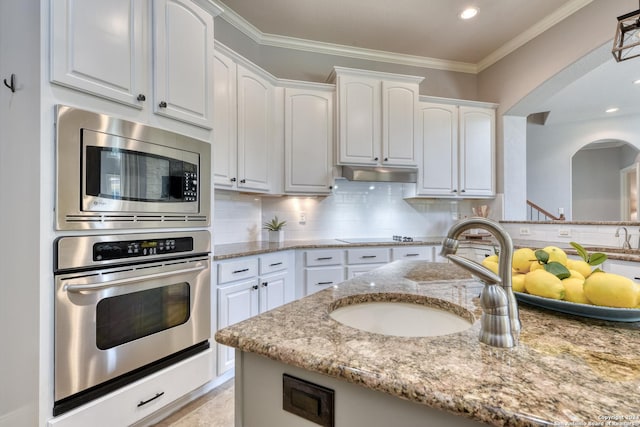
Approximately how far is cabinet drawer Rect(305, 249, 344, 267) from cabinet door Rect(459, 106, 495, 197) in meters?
1.69

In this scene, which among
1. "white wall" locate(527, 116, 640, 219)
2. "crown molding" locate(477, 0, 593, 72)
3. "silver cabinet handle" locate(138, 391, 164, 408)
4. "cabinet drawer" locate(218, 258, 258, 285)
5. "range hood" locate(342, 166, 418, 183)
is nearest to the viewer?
"silver cabinet handle" locate(138, 391, 164, 408)

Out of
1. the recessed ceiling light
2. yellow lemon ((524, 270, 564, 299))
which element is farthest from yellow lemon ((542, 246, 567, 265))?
the recessed ceiling light

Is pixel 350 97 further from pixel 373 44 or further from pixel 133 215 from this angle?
pixel 133 215

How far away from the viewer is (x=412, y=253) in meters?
2.90

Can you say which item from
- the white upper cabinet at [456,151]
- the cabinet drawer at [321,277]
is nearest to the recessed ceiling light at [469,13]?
the white upper cabinet at [456,151]

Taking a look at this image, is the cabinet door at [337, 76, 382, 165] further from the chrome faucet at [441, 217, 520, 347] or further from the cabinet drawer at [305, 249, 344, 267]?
the chrome faucet at [441, 217, 520, 347]

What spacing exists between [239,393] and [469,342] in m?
0.49

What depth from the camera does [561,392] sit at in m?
0.41

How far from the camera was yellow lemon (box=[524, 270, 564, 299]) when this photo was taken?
719mm

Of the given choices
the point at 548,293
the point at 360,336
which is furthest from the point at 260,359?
the point at 548,293

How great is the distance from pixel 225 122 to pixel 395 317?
6.41 ft

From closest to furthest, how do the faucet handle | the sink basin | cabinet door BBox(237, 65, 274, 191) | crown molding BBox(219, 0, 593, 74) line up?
the faucet handle
the sink basin
cabinet door BBox(237, 65, 274, 191)
crown molding BBox(219, 0, 593, 74)

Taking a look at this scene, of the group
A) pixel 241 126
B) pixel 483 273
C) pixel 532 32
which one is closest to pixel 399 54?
pixel 532 32

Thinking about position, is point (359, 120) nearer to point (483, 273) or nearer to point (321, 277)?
point (321, 277)
